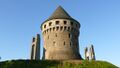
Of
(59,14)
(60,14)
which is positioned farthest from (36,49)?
(60,14)

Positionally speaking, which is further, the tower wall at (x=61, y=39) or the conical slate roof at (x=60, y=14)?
the conical slate roof at (x=60, y=14)

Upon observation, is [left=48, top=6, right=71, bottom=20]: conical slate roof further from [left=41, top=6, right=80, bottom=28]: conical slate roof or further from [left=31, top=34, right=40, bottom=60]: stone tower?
[left=31, top=34, right=40, bottom=60]: stone tower

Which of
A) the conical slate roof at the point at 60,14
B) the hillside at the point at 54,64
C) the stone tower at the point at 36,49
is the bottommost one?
the hillside at the point at 54,64

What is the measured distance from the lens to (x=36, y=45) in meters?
53.6

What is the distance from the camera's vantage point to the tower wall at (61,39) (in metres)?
52.2

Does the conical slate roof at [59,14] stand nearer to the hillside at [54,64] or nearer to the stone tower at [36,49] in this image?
the stone tower at [36,49]

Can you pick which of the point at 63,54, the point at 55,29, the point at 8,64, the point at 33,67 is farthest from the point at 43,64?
the point at 55,29

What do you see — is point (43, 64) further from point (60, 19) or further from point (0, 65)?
point (60, 19)

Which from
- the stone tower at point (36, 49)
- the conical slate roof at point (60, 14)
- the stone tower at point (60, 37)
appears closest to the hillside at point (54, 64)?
the stone tower at point (60, 37)

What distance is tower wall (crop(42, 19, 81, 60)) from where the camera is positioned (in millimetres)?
52250

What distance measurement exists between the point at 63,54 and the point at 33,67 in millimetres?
14854

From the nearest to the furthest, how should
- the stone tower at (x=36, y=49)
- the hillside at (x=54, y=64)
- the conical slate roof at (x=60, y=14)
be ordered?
1. the hillside at (x=54, y=64)
2. the stone tower at (x=36, y=49)
3. the conical slate roof at (x=60, y=14)

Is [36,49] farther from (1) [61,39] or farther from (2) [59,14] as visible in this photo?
(2) [59,14]

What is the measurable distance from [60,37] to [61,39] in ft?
1.69
